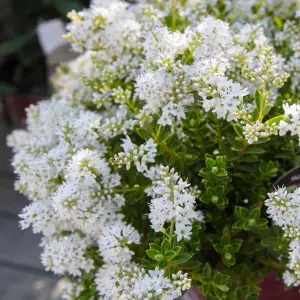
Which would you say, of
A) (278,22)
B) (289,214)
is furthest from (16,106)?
(289,214)

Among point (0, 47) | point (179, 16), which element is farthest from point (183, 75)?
point (0, 47)

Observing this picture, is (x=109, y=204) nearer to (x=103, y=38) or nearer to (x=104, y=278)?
(x=104, y=278)

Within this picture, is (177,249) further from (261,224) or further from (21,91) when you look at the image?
(21,91)

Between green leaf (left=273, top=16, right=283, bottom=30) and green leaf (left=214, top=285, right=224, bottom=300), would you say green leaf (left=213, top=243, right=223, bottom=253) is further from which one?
green leaf (left=273, top=16, right=283, bottom=30)

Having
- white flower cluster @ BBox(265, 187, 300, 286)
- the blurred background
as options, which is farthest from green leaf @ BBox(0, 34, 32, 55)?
white flower cluster @ BBox(265, 187, 300, 286)

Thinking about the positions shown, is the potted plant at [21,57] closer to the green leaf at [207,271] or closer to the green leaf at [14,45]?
the green leaf at [14,45]

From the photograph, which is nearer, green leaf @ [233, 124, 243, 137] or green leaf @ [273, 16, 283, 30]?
green leaf @ [233, 124, 243, 137]

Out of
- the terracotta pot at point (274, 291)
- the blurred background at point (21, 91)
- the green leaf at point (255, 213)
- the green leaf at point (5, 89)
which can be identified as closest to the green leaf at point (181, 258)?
the green leaf at point (255, 213)
